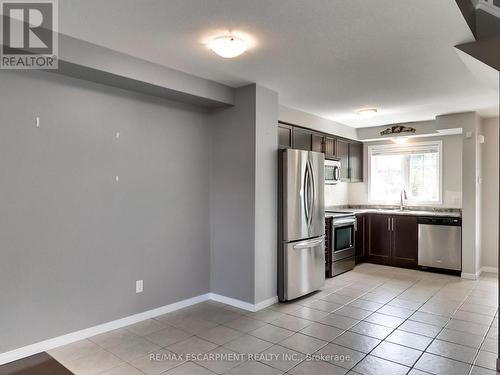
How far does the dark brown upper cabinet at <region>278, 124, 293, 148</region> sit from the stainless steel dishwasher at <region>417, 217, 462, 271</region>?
2.68 metres

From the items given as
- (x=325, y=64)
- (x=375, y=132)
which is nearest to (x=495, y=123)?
(x=375, y=132)

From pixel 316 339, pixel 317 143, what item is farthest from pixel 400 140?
pixel 316 339

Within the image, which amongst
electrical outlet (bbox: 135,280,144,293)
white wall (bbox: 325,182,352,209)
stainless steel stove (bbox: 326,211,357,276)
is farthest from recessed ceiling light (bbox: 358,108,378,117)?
electrical outlet (bbox: 135,280,144,293)

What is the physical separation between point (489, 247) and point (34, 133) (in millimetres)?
6530

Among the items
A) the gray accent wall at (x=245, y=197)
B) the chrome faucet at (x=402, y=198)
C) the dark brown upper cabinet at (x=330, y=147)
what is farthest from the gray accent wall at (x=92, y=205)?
the chrome faucet at (x=402, y=198)

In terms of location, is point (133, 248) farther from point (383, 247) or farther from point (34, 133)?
point (383, 247)

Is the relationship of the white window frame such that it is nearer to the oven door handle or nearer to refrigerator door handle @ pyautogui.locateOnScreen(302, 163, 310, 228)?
the oven door handle

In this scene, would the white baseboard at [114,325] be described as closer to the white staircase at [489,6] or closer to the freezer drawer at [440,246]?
the freezer drawer at [440,246]

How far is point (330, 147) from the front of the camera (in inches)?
236

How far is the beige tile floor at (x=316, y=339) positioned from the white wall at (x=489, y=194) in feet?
4.72

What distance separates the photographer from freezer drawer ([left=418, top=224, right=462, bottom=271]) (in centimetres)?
539

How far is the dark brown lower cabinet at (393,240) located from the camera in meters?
5.84

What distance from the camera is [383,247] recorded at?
20.2 feet

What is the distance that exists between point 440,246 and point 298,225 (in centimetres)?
281
